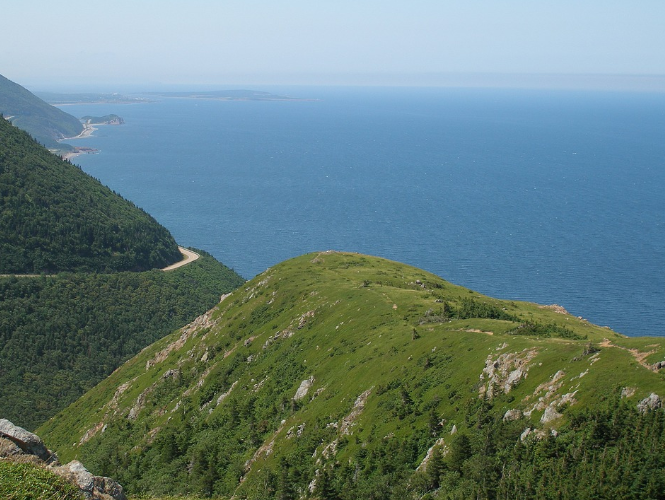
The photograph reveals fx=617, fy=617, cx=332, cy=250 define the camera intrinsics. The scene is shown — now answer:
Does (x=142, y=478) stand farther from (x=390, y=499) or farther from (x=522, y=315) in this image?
(x=522, y=315)

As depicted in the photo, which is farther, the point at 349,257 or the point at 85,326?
the point at 85,326

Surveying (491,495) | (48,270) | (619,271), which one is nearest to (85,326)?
(48,270)

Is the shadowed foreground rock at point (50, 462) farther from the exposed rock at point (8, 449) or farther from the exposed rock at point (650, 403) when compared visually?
the exposed rock at point (650, 403)

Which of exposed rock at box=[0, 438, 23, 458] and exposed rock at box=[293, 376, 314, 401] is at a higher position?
exposed rock at box=[0, 438, 23, 458]

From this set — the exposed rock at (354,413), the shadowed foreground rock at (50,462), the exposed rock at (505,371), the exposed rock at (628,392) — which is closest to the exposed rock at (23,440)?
the shadowed foreground rock at (50,462)

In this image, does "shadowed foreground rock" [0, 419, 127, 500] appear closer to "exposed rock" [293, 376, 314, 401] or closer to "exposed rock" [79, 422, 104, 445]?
"exposed rock" [293, 376, 314, 401]

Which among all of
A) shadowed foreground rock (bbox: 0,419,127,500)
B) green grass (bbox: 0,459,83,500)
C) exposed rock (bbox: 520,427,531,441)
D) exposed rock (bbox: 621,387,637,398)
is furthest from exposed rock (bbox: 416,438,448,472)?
green grass (bbox: 0,459,83,500)

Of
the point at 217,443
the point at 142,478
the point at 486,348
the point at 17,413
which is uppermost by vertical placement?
the point at 486,348
